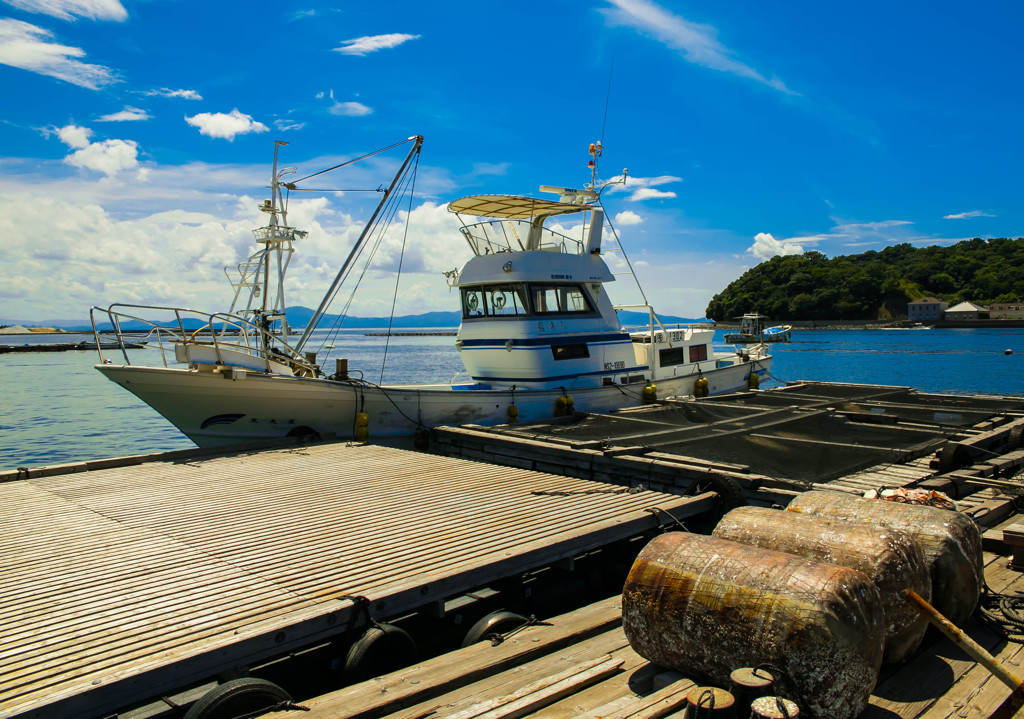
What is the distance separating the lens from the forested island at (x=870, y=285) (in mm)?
152125

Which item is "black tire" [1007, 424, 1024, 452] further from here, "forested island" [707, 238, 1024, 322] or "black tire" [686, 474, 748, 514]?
"forested island" [707, 238, 1024, 322]

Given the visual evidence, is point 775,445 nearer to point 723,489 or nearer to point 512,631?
point 723,489

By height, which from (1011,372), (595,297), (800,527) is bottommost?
(1011,372)

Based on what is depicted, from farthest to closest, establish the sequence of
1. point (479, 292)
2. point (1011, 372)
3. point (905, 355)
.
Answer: point (905, 355), point (1011, 372), point (479, 292)

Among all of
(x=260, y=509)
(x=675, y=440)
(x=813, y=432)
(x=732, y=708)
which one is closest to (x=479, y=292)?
(x=675, y=440)

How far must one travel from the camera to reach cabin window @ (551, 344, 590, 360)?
53.8 feet

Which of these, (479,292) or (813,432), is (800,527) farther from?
(479,292)

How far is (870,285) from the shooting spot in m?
152

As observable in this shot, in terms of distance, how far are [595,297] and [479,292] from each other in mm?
3198

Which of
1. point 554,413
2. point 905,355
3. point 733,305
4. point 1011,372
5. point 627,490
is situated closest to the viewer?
point 627,490

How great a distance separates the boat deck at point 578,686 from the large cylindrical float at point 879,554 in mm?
310

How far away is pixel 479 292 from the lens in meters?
16.9

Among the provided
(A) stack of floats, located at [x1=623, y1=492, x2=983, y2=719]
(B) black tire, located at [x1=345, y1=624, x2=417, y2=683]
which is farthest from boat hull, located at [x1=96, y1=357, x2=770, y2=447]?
(A) stack of floats, located at [x1=623, y1=492, x2=983, y2=719]

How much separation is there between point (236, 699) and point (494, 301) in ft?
43.1
